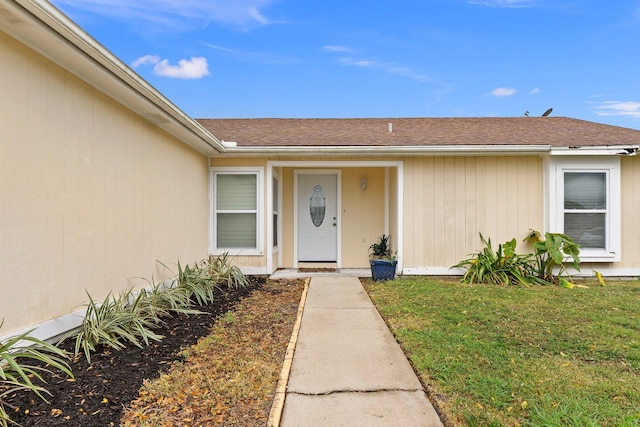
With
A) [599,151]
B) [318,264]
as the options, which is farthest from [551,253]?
[318,264]

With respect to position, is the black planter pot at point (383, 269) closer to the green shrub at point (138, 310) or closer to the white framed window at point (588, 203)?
the green shrub at point (138, 310)

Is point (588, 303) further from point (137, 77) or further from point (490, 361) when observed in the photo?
point (137, 77)

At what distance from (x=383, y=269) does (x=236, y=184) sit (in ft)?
11.2

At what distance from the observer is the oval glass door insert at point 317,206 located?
30.0 ft

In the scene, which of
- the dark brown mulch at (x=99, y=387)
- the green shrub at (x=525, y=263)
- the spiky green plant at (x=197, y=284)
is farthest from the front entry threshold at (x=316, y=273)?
the dark brown mulch at (x=99, y=387)

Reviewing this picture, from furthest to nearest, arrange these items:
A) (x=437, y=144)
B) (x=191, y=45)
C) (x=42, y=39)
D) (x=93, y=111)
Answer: (x=191, y=45) → (x=437, y=144) → (x=93, y=111) → (x=42, y=39)

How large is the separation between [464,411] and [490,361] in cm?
97

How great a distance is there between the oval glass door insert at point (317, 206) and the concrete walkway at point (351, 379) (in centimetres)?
444

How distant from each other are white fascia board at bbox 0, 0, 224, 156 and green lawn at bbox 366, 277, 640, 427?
3761 mm

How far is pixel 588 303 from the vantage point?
541 cm

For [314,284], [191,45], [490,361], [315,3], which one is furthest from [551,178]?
[191,45]

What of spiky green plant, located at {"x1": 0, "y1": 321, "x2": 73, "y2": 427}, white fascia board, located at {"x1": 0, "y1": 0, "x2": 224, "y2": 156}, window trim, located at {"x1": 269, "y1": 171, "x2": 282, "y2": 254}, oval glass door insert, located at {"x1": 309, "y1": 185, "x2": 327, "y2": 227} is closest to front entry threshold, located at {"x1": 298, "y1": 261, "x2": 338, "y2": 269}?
window trim, located at {"x1": 269, "y1": 171, "x2": 282, "y2": 254}

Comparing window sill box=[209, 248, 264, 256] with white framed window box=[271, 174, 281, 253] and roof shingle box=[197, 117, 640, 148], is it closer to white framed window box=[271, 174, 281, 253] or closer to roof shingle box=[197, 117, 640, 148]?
white framed window box=[271, 174, 281, 253]

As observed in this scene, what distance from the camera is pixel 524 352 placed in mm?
3457
